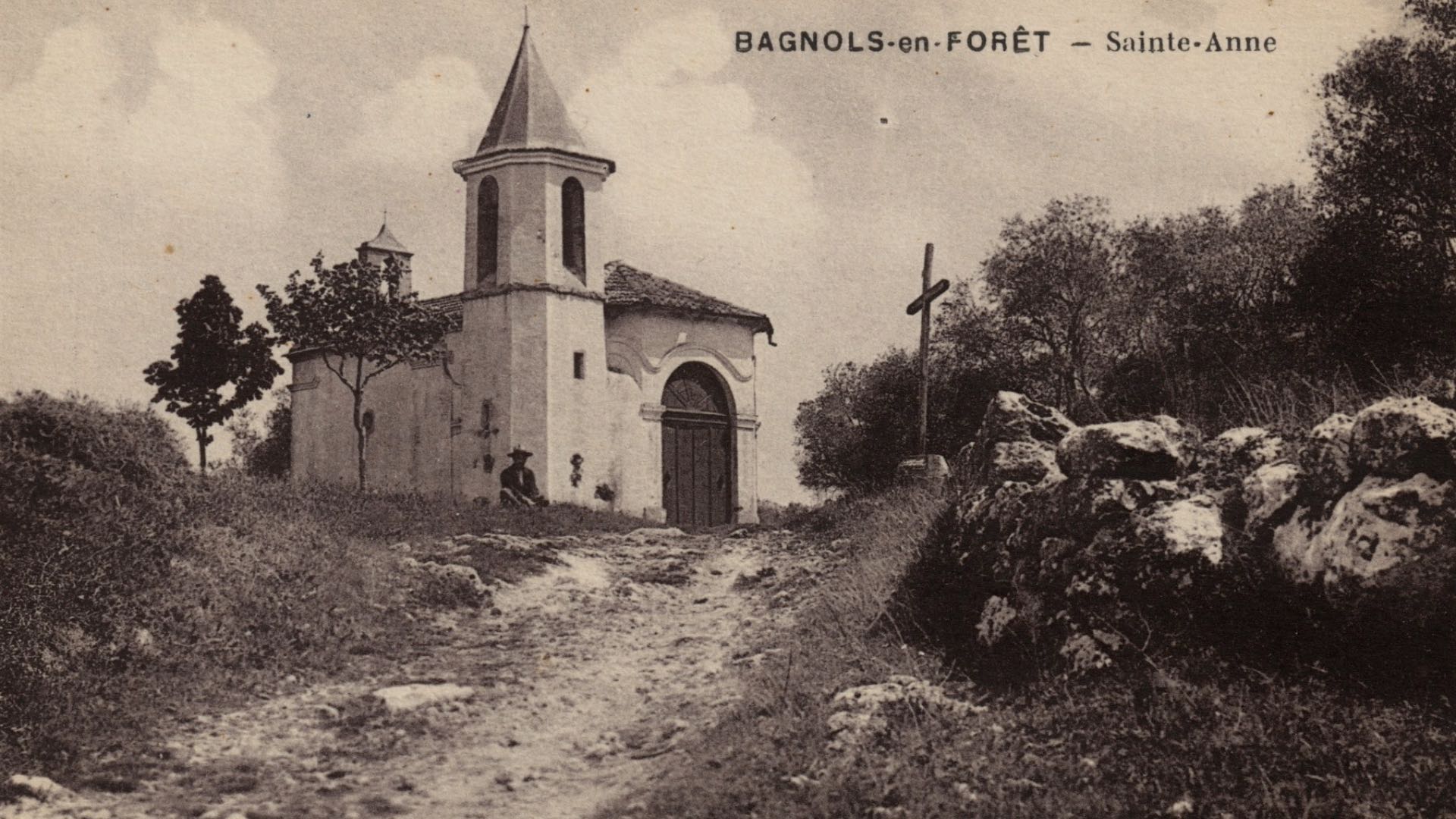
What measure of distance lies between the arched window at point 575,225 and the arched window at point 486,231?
1.35m

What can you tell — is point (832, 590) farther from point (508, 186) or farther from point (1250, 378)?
point (508, 186)

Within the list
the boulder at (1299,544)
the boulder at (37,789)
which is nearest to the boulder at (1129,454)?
the boulder at (1299,544)

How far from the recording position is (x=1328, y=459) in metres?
7.23

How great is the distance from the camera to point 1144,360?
63.9ft

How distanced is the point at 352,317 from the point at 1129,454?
16.7 m

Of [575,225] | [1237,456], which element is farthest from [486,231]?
[1237,456]

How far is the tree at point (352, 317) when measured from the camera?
2145 cm

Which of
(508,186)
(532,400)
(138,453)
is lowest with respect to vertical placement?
(138,453)

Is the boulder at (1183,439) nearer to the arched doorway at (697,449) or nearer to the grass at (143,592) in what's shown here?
the grass at (143,592)

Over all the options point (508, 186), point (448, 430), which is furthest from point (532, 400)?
point (508, 186)

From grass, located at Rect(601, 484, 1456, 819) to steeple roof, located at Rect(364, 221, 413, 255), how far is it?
23943 millimetres

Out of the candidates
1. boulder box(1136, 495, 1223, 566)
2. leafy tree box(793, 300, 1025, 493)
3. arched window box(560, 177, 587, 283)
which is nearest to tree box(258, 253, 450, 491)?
arched window box(560, 177, 587, 283)

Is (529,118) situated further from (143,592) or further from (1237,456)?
(1237,456)

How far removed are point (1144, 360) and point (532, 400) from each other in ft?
37.2
